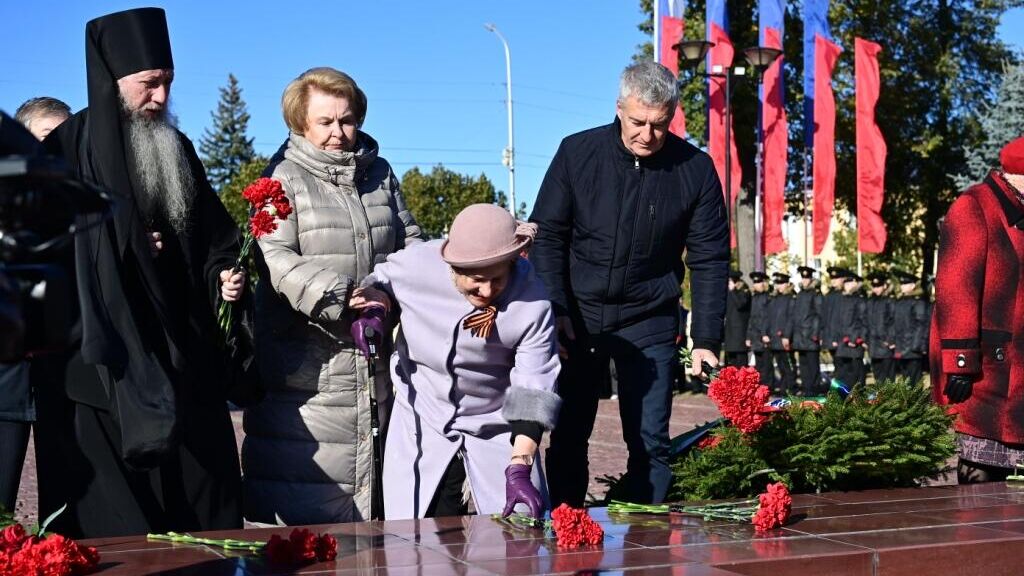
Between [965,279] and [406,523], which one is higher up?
[965,279]

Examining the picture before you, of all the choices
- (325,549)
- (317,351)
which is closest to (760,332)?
(317,351)

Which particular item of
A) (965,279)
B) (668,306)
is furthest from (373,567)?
(965,279)

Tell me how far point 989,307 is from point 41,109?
14.7 feet

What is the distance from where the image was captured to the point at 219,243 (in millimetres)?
5301

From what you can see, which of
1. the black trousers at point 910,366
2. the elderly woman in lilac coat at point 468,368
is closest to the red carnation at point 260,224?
the elderly woman in lilac coat at point 468,368

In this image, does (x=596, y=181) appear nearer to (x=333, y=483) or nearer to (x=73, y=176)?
(x=333, y=483)

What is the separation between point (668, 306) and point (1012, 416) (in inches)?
65.4

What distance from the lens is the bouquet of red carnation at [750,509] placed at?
4.59 m

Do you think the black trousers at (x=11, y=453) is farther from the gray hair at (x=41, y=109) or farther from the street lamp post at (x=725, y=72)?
the street lamp post at (x=725, y=72)

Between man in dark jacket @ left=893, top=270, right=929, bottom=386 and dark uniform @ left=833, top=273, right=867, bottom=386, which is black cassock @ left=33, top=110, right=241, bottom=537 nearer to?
man in dark jacket @ left=893, top=270, right=929, bottom=386

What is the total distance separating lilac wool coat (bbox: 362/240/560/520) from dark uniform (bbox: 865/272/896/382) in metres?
17.4

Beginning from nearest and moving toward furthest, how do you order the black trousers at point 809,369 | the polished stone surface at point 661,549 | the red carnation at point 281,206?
the polished stone surface at point 661,549 → the red carnation at point 281,206 → the black trousers at point 809,369

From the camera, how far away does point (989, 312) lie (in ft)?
20.0

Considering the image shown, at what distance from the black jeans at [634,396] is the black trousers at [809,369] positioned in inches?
642
